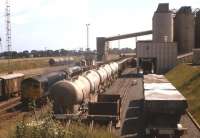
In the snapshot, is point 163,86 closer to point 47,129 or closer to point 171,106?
point 171,106

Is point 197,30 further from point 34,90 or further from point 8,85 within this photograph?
point 34,90

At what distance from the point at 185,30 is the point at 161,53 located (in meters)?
30.8

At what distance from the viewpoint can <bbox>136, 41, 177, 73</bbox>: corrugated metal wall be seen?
71688mm

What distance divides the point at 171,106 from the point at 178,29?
83088mm

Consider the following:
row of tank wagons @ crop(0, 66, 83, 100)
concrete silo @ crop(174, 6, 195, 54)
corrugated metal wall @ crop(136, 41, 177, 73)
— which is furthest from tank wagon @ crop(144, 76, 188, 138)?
concrete silo @ crop(174, 6, 195, 54)

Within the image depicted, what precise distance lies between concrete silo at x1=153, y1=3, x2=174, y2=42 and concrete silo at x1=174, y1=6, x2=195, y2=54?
8.49m

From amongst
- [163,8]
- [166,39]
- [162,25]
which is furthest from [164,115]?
[163,8]

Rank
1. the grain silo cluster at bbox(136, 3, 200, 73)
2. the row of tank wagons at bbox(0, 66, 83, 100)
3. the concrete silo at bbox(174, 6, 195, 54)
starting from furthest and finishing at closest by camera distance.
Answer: the concrete silo at bbox(174, 6, 195, 54)
the grain silo cluster at bbox(136, 3, 200, 73)
the row of tank wagons at bbox(0, 66, 83, 100)

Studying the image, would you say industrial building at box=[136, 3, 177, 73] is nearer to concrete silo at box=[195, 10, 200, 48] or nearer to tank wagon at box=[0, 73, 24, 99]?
tank wagon at box=[0, 73, 24, 99]

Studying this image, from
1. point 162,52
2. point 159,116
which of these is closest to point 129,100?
point 159,116

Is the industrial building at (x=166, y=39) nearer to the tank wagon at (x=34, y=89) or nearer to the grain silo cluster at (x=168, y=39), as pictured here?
the grain silo cluster at (x=168, y=39)

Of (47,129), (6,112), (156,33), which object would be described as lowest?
(6,112)

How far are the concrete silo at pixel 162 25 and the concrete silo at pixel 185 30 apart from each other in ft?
27.9

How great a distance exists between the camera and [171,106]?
21.6 m
